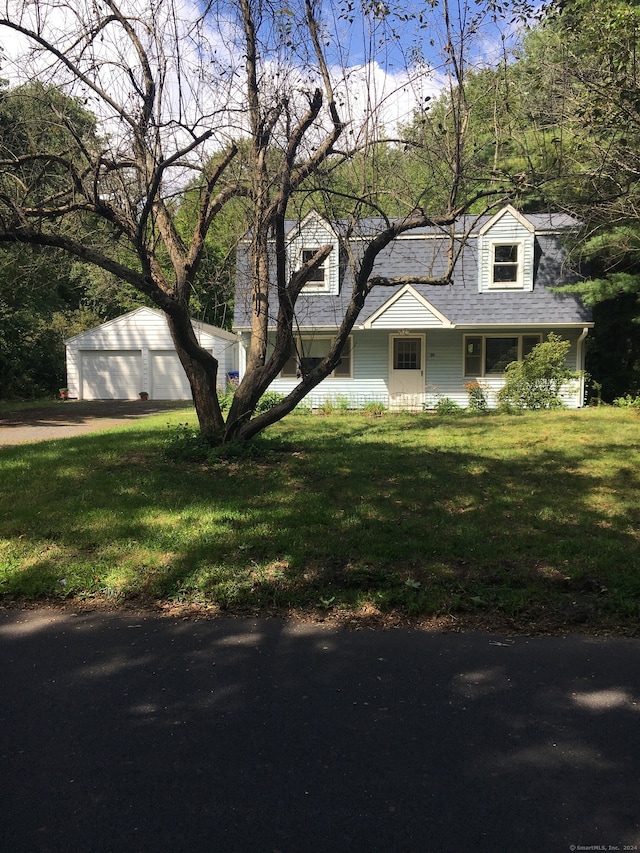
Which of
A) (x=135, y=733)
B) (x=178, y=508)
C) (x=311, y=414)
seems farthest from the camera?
(x=311, y=414)

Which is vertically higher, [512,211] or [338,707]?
[512,211]

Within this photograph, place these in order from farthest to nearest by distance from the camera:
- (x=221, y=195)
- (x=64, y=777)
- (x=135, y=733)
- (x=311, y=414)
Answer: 1. (x=311, y=414)
2. (x=221, y=195)
3. (x=135, y=733)
4. (x=64, y=777)

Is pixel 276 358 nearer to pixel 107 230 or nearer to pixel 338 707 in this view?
pixel 107 230

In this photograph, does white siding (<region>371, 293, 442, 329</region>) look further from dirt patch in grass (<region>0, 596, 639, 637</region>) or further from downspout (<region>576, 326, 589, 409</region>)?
dirt patch in grass (<region>0, 596, 639, 637</region>)

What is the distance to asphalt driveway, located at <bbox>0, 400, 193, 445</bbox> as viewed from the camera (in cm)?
1405

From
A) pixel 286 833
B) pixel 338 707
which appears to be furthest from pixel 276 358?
pixel 286 833

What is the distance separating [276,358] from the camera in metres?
9.19

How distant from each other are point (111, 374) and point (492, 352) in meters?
16.5

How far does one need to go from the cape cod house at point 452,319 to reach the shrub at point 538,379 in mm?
1089

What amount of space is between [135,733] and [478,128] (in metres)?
8.56

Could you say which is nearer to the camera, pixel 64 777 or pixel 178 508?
pixel 64 777

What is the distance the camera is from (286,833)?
239 centimetres

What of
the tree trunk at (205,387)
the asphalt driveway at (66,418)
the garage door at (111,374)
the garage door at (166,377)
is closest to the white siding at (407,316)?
the asphalt driveway at (66,418)

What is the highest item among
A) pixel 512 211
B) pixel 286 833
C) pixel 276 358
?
pixel 512 211
